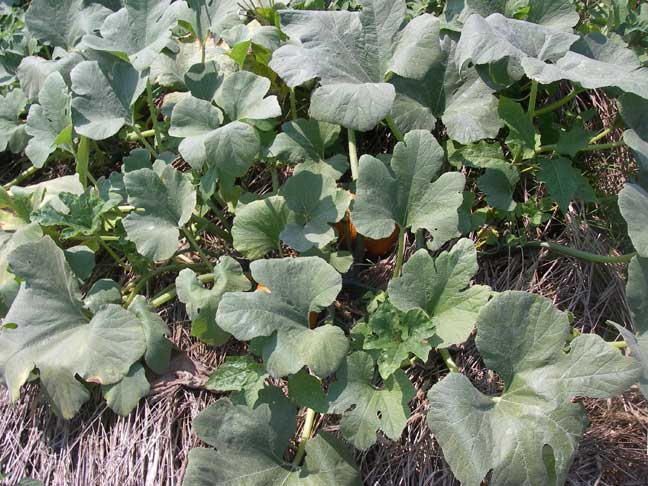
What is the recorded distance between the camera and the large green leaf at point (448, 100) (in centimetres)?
201

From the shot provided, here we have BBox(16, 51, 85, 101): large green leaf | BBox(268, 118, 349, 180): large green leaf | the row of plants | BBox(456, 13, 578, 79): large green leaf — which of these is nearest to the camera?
the row of plants

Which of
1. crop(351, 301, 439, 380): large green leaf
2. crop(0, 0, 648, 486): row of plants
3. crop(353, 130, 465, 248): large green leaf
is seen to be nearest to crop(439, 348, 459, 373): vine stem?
crop(0, 0, 648, 486): row of plants

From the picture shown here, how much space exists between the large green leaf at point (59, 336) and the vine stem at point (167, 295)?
0.57ft

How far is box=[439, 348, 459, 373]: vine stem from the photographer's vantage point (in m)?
1.83

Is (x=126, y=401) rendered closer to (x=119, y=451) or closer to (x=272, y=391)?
(x=119, y=451)

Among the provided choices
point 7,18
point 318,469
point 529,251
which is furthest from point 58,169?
point 529,251

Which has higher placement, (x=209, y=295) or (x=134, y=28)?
(x=134, y=28)

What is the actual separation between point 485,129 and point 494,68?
0.21 m

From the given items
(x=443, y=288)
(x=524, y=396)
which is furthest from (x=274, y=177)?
(x=524, y=396)

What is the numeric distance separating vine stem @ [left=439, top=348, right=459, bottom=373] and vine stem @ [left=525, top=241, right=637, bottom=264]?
Result: 0.51 meters

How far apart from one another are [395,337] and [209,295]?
0.55 metres

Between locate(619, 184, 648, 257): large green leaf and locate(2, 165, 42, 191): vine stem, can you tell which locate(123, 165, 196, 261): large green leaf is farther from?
locate(619, 184, 648, 257): large green leaf

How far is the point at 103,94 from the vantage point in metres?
2.19

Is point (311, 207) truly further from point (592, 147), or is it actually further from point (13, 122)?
point (13, 122)
